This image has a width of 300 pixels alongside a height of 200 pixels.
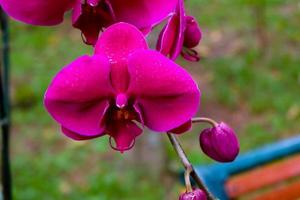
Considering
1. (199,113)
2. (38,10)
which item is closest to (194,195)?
(38,10)

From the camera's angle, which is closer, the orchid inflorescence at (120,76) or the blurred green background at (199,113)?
the orchid inflorescence at (120,76)

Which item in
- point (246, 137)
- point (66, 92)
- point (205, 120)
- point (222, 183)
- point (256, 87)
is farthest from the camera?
point (256, 87)

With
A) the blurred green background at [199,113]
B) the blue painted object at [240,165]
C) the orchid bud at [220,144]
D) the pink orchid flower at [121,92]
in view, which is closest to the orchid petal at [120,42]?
the pink orchid flower at [121,92]

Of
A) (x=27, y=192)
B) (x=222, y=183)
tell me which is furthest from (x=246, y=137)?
(x=222, y=183)

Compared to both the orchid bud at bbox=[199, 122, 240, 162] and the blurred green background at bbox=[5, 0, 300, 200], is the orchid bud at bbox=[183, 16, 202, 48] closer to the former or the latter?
the orchid bud at bbox=[199, 122, 240, 162]

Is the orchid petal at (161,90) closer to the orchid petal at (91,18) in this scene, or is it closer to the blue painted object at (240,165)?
the orchid petal at (91,18)

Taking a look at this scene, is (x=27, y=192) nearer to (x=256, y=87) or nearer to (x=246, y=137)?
(x=246, y=137)

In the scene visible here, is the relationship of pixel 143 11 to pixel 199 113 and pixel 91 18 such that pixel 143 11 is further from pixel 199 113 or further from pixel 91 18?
pixel 199 113

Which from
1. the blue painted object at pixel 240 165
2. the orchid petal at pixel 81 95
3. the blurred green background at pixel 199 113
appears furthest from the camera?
the blurred green background at pixel 199 113
